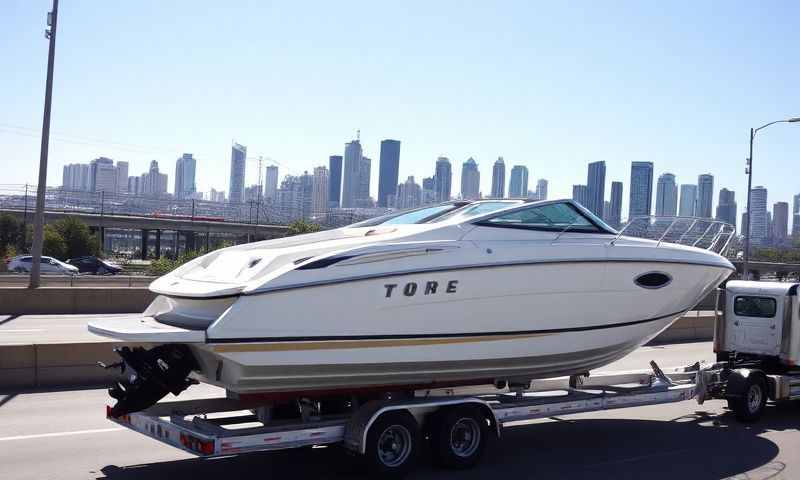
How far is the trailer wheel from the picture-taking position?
24.7 feet

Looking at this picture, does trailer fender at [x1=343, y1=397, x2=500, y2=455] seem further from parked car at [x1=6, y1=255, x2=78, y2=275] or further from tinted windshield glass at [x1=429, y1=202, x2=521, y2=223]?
parked car at [x1=6, y1=255, x2=78, y2=275]

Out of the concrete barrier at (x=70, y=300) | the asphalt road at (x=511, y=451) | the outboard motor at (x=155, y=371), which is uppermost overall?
the outboard motor at (x=155, y=371)

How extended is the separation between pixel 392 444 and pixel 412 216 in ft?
9.34

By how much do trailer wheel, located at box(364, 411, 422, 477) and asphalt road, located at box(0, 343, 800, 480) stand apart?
1.26ft

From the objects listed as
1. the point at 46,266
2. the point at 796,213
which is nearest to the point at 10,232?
the point at 46,266

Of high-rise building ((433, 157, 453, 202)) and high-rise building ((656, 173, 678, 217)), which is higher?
high-rise building ((433, 157, 453, 202))

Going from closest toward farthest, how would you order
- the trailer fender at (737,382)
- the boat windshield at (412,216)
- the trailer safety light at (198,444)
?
the trailer safety light at (198,444)
the boat windshield at (412,216)
the trailer fender at (737,382)

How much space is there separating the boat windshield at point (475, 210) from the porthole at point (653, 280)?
169cm

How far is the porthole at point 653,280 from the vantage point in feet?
31.8

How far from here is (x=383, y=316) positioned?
7.74 m

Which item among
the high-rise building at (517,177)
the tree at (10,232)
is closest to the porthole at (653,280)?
the tree at (10,232)

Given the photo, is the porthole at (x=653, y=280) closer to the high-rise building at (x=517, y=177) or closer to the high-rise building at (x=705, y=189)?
the high-rise building at (x=705, y=189)

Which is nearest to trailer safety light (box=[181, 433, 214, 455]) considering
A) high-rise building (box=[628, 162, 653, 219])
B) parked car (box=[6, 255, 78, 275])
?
high-rise building (box=[628, 162, 653, 219])

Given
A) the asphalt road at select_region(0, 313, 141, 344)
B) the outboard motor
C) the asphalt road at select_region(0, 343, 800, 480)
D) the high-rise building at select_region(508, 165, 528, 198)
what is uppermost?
the high-rise building at select_region(508, 165, 528, 198)
